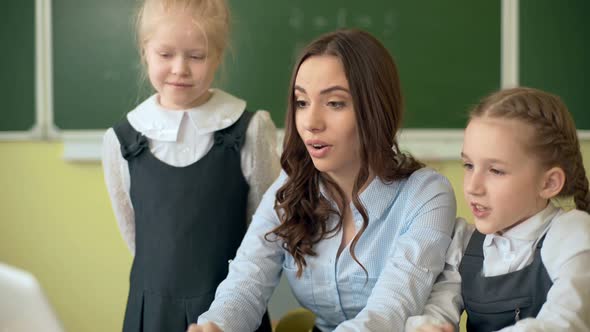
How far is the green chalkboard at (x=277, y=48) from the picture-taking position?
10.3 feet

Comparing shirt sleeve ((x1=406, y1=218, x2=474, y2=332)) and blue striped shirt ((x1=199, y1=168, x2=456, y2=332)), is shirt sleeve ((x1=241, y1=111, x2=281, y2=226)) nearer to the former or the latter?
blue striped shirt ((x1=199, y1=168, x2=456, y2=332))

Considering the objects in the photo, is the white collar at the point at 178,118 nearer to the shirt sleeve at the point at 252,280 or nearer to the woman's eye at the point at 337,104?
the shirt sleeve at the point at 252,280

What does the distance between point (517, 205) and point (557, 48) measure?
2101 millimetres

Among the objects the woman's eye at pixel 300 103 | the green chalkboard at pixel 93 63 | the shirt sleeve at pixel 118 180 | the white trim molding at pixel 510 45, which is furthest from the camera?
the white trim molding at pixel 510 45

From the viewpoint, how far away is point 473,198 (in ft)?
4.83

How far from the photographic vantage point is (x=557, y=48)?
3307 mm

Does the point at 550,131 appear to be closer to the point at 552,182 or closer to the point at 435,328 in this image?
the point at 552,182

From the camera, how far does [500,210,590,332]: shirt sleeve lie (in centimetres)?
129

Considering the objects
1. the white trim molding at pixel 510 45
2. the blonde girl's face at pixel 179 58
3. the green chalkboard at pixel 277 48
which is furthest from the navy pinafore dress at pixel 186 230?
the white trim molding at pixel 510 45

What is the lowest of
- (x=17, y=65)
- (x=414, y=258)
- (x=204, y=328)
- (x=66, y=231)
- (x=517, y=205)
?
(x=66, y=231)

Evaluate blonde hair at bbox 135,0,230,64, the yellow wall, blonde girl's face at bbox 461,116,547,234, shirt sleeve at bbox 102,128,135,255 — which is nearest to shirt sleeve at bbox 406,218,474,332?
blonde girl's face at bbox 461,116,547,234

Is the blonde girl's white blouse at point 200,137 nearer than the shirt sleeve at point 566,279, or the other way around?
the shirt sleeve at point 566,279

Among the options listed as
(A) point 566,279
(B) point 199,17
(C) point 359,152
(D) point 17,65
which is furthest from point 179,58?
(D) point 17,65

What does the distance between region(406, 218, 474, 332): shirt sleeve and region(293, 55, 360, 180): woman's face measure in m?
0.31
